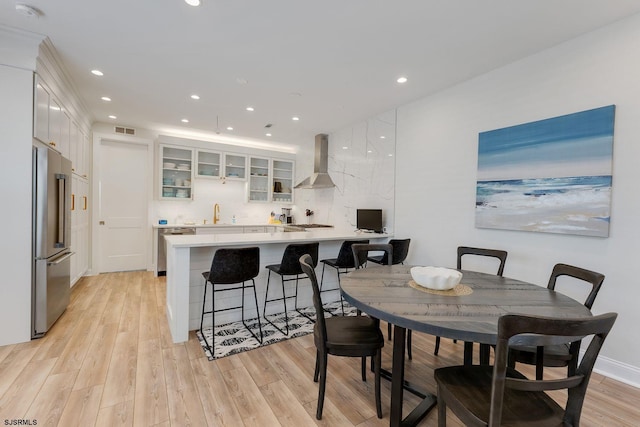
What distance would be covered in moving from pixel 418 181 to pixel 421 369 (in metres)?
2.30

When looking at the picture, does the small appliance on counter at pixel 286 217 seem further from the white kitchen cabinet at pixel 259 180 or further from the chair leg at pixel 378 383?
the chair leg at pixel 378 383

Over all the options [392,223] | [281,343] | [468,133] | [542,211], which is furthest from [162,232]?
[542,211]

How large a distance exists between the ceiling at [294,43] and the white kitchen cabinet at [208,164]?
6.34ft

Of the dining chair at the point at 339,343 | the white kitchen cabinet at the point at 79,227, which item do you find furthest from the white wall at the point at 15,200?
the dining chair at the point at 339,343

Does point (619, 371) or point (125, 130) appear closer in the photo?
point (619, 371)

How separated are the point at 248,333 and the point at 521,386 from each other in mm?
2439

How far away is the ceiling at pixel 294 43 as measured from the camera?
2109mm

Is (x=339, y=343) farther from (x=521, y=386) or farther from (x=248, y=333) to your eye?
(x=248, y=333)

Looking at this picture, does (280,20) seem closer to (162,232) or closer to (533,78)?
(533,78)

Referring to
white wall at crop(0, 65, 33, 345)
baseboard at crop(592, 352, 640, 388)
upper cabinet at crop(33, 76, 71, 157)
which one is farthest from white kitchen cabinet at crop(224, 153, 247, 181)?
baseboard at crop(592, 352, 640, 388)

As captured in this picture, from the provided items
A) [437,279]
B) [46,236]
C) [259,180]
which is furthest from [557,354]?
[259,180]

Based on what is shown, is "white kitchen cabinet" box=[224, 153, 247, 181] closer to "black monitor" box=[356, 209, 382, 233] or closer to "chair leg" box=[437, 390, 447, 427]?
"black monitor" box=[356, 209, 382, 233]

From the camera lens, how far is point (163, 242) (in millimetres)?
5066

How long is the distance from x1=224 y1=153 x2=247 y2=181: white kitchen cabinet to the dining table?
16.1ft
